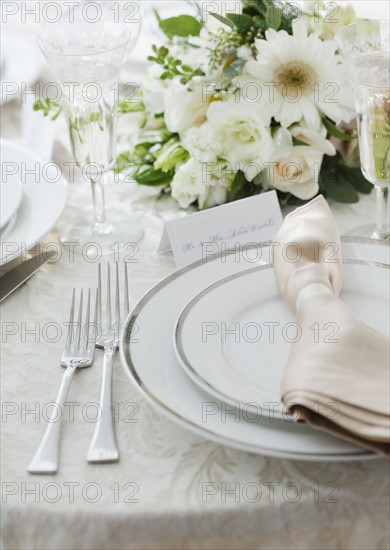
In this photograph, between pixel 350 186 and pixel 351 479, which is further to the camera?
pixel 350 186

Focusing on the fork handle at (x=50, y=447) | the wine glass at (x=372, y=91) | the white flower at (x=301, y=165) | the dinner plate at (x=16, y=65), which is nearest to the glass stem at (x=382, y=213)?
the wine glass at (x=372, y=91)

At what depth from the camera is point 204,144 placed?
1.18 meters

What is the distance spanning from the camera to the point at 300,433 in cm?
70

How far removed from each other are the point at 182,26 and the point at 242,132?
0.25m

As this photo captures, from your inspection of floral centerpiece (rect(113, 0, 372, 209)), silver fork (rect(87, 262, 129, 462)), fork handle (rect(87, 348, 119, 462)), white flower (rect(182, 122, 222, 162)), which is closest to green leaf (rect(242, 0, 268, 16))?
floral centerpiece (rect(113, 0, 372, 209))

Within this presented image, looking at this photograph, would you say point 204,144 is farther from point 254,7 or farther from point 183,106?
point 254,7

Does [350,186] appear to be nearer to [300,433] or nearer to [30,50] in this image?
[300,433]

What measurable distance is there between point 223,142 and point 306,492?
607 millimetres

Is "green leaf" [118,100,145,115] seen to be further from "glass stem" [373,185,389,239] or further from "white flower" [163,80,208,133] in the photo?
"glass stem" [373,185,389,239]

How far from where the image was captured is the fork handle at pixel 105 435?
74 cm

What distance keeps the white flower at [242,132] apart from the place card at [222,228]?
6cm

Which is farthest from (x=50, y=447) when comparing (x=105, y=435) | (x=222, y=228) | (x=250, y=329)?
(x=222, y=228)

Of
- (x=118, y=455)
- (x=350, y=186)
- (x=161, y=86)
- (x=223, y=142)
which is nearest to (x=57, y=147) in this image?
(x=161, y=86)

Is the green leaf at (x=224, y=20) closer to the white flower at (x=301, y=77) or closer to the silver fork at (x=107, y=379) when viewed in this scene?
the white flower at (x=301, y=77)
